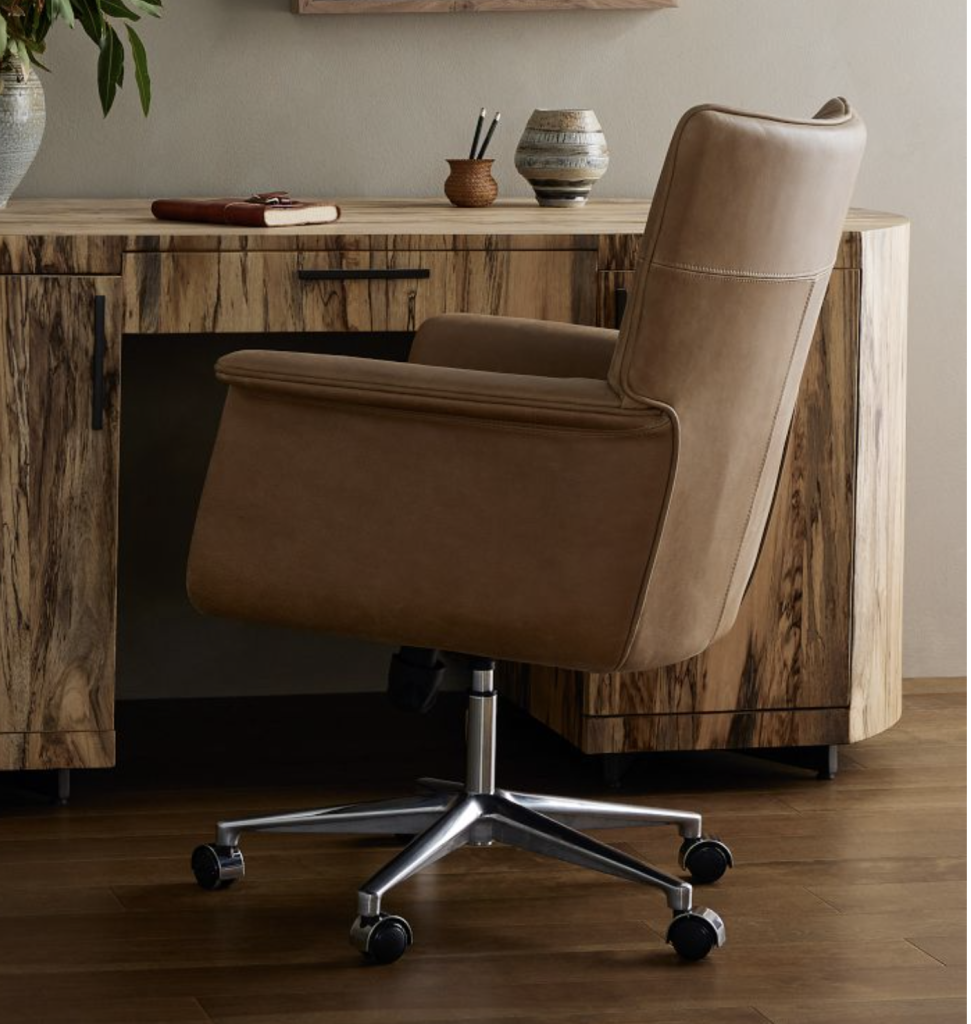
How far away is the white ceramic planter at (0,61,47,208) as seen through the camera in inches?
111

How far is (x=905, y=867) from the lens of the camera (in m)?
2.61

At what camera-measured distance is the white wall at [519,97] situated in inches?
129

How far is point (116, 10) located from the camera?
290 cm

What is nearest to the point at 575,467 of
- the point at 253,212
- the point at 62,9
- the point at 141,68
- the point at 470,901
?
the point at 470,901

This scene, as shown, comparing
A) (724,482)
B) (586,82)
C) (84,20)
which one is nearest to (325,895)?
(724,482)

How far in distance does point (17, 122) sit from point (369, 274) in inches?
23.7

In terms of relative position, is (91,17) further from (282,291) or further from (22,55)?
(282,291)

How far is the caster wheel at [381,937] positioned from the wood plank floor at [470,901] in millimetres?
28

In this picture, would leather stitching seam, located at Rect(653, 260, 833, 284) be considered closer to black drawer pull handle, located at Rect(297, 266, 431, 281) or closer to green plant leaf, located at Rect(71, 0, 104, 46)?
black drawer pull handle, located at Rect(297, 266, 431, 281)

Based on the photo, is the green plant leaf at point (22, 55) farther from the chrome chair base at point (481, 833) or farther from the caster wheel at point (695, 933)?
the caster wheel at point (695, 933)

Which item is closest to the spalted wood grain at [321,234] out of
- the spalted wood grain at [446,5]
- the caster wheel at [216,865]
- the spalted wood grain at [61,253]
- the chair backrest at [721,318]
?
the spalted wood grain at [61,253]

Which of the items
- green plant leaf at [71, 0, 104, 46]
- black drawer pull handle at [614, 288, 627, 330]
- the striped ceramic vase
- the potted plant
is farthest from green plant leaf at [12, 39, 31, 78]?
black drawer pull handle at [614, 288, 627, 330]

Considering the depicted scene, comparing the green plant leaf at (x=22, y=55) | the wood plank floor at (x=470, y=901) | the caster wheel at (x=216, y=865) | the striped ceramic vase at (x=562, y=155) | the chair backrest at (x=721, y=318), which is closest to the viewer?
the chair backrest at (x=721, y=318)

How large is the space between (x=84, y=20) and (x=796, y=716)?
1537mm
